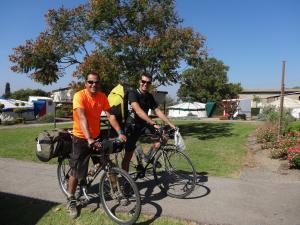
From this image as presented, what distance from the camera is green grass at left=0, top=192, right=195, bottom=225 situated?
178 inches

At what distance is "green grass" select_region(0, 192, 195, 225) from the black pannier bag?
29.1 inches

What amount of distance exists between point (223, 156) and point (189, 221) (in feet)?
17.5

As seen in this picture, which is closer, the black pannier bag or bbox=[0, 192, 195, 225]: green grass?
bbox=[0, 192, 195, 225]: green grass

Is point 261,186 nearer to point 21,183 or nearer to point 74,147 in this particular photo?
point 74,147

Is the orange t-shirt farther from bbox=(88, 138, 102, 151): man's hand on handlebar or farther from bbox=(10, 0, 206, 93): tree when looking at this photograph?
bbox=(10, 0, 206, 93): tree

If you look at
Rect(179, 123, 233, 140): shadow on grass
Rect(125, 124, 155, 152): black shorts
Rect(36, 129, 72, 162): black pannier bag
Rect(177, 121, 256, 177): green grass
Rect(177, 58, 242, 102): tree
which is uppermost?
Rect(177, 58, 242, 102): tree

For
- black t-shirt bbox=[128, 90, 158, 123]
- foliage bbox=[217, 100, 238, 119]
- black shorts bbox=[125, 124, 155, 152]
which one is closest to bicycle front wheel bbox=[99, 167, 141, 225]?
black shorts bbox=[125, 124, 155, 152]

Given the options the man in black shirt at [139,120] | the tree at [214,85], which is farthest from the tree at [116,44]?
the tree at [214,85]

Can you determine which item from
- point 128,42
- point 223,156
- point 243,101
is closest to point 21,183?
point 223,156

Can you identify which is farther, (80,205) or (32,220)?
(80,205)

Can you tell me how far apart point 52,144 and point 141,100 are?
61.3 inches

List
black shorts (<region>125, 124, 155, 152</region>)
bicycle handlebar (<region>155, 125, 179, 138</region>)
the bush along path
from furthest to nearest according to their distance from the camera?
the bush along path
black shorts (<region>125, 124, 155, 152</region>)
bicycle handlebar (<region>155, 125, 179, 138</region>)

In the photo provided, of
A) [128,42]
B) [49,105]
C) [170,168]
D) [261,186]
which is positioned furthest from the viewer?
[49,105]

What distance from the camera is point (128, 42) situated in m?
13.0
